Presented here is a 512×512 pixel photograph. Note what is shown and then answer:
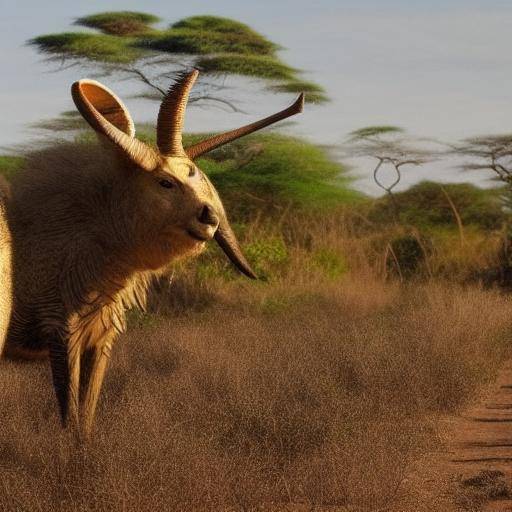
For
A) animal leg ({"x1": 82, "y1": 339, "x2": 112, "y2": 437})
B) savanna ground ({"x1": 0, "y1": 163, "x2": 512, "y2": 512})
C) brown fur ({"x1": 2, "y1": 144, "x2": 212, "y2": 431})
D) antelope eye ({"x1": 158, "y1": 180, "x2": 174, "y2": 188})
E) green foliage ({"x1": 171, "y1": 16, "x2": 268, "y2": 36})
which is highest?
antelope eye ({"x1": 158, "y1": 180, "x2": 174, "y2": 188})

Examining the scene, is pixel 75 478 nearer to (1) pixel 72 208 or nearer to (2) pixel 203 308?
(1) pixel 72 208

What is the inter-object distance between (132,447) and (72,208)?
116 cm

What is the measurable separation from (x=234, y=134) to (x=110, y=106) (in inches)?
24.5

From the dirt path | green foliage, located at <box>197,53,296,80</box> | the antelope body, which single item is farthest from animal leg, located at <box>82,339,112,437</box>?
green foliage, located at <box>197,53,296,80</box>

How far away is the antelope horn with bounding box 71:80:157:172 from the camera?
4.39m

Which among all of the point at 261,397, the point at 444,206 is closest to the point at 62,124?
the point at 444,206

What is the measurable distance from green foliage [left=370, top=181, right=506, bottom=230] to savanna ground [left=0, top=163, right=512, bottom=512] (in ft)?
38.8

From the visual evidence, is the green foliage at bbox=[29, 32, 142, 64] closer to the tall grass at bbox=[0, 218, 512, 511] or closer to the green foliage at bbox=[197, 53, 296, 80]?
the green foliage at bbox=[197, 53, 296, 80]

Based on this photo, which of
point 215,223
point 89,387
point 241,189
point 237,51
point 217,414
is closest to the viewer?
point 215,223

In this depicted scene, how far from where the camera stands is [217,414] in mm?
6434

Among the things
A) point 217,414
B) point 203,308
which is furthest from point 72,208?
point 203,308

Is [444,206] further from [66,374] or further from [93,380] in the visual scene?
[66,374]

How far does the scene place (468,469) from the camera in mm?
6000

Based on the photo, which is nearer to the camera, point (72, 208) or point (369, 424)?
point (72, 208)
